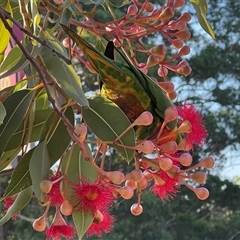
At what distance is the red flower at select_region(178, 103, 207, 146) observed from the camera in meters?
0.54

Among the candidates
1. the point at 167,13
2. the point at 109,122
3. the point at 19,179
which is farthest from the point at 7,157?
the point at 167,13

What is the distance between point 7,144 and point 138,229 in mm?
3840

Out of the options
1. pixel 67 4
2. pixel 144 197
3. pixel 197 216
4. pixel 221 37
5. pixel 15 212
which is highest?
pixel 67 4

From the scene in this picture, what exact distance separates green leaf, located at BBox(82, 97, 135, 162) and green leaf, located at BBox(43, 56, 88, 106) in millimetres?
48

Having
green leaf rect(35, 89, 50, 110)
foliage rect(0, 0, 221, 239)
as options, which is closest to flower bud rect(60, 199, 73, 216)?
foliage rect(0, 0, 221, 239)

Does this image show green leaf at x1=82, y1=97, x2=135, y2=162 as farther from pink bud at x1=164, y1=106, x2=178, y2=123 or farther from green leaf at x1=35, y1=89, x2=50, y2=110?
green leaf at x1=35, y1=89, x2=50, y2=110

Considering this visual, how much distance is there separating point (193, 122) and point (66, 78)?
0.14 metres

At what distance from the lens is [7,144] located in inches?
23.2

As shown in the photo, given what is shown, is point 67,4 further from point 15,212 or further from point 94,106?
point 15,212

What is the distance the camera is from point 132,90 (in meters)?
0.53

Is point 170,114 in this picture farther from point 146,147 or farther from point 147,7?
point 147,7

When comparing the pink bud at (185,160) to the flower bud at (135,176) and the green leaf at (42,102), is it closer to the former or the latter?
the flower bud at (135,176)

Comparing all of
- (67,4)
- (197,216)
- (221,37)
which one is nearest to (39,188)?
(67,4)

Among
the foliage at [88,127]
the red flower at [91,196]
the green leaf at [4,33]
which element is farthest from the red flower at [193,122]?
the green leaf at [4,33]
